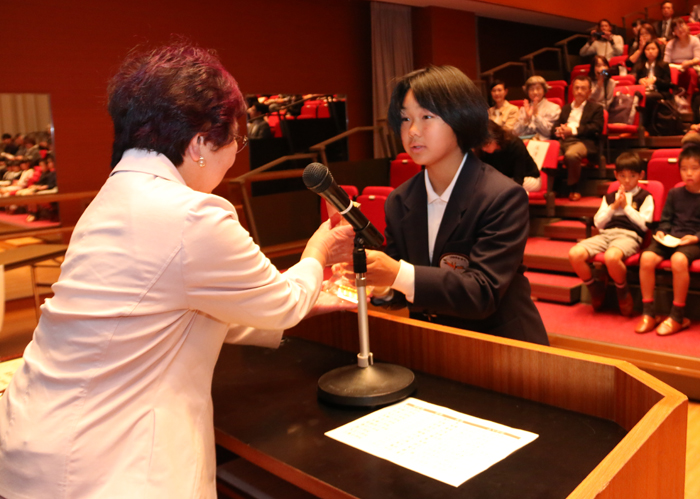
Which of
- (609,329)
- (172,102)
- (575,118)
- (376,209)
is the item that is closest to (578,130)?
(575,118)

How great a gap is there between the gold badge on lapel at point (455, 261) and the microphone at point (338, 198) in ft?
1.13

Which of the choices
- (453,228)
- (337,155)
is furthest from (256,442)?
(337,155)

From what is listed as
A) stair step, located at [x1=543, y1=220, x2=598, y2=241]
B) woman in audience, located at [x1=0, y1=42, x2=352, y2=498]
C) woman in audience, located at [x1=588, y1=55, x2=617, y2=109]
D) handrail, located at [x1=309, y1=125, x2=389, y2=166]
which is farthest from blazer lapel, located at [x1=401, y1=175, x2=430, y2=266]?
woman in audience, located at [x1=588, y1=55, x2=617, y2=109]

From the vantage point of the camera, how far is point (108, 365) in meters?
1.03

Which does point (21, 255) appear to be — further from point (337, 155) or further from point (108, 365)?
point (337, 155)

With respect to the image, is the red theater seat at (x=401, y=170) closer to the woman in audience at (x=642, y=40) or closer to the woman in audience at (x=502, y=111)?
the woman in audience at (x=502, y=111)

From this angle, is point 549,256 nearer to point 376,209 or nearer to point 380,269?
point 376,209

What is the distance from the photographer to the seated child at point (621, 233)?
167 inches

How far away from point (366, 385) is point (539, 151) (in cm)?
498

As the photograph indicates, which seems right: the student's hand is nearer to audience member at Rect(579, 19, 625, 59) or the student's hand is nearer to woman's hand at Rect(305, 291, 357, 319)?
woman's hand at Rect(305, 291, 357, 319)

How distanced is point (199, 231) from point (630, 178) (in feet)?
13.1

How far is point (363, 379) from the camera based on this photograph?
1.38 m

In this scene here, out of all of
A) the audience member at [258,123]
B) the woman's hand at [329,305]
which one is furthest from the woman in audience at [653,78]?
the woman's hand at [329,305]

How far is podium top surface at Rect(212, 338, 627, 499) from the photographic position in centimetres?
100
